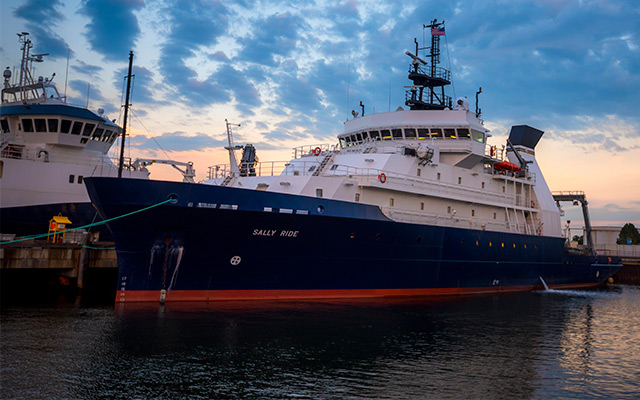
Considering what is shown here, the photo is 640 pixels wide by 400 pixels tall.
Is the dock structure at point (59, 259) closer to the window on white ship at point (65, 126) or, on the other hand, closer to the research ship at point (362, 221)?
the research ship at point (362, 221)

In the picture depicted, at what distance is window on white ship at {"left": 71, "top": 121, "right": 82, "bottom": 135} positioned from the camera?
2950cm

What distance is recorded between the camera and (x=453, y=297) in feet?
83.3

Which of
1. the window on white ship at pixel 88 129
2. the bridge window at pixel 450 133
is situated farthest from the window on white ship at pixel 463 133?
the window on white ship at pixel 88 129

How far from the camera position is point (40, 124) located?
2917 cm

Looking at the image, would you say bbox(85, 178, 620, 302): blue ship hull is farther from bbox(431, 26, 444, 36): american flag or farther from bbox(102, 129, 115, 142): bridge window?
bbox(102, 129, 115, 142): bridge window

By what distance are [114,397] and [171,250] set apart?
8.46 meters

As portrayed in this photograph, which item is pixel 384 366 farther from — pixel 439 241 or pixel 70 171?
pixel 70 171

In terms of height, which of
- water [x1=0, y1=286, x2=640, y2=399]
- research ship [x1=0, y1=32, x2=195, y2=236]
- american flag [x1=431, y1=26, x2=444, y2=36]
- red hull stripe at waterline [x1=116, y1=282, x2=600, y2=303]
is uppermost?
american flag [x1=431, y1=26, x2=444, y2=36]

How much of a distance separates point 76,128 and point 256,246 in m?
16.6

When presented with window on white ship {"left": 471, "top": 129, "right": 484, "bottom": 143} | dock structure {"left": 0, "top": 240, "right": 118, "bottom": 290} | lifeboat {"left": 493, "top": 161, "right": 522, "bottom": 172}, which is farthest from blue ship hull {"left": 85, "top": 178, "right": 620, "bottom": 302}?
lifeboat {"left": 493, "top": 161, "right": 522, "bottom": 172}

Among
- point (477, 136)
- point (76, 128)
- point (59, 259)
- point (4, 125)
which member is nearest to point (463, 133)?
point (477, 136)

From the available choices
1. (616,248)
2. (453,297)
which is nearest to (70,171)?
(453,297)

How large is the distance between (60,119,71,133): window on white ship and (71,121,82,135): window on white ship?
0.25 meters

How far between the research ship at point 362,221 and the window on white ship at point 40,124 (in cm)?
1155
